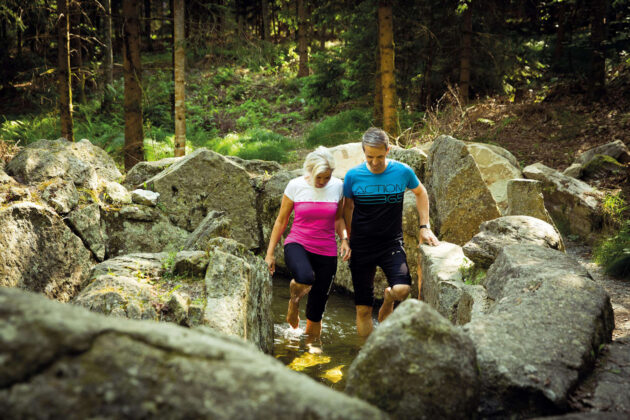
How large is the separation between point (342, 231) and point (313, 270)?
1.79ft

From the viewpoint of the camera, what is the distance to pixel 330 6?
1520cm

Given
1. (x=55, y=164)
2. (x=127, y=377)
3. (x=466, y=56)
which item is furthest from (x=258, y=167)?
(x=466, y=56)

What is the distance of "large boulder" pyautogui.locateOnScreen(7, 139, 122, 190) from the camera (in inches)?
293

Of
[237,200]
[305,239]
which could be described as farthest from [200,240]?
[237,200]

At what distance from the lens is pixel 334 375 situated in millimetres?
5113

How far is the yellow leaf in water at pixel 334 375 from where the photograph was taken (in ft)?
16.3

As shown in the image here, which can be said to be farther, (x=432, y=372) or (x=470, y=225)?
(x=470, y=225)

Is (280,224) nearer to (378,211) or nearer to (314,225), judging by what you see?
(314,225)

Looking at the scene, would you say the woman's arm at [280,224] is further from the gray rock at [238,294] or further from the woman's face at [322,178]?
the woman's face at [322,178]

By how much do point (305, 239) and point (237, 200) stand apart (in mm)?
4515

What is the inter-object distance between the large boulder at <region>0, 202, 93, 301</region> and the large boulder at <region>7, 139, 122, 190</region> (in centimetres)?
134

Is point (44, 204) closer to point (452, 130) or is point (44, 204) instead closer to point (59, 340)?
point (59, 340)

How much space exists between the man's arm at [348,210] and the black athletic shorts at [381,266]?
1.00ft

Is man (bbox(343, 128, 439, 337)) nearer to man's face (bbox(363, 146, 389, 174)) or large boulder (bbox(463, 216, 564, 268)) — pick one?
man's face (bbox(363, 146, 389, 174))
